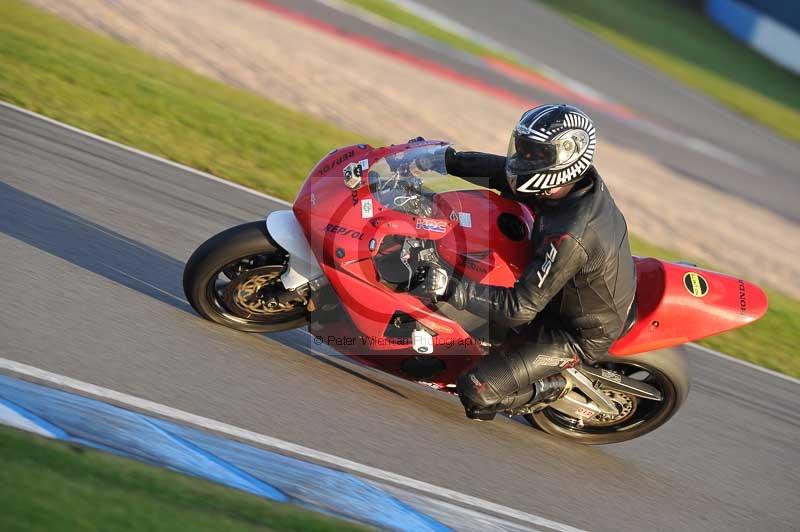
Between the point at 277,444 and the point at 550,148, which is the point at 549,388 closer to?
the point at 550,148

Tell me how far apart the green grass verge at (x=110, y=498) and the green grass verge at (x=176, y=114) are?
507cm

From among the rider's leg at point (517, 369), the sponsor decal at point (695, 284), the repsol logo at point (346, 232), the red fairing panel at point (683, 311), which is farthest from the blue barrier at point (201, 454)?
the sponsor decal at point (695, 284)

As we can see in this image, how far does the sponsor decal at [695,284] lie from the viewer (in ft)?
17.0

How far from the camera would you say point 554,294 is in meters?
4.68

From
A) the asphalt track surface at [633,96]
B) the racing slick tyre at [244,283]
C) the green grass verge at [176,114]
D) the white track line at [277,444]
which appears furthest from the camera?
the asphalt track surface at [633,96]

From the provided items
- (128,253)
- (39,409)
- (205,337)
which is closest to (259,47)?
(128,253)

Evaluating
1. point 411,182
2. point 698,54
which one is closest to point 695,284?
point 411,182

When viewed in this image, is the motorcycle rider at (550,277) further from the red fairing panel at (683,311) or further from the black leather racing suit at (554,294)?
the red fairing panel at (683,311)

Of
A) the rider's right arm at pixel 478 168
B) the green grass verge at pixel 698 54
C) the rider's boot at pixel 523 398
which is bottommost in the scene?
the rider's boot at pixel 523 398

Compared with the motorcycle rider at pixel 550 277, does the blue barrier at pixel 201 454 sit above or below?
below

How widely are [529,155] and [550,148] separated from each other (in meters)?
0.11

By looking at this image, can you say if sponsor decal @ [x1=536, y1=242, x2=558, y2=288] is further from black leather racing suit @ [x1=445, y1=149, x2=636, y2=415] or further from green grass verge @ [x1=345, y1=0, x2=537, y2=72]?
green grass verge @ [x1=345, y1=0, x2=537, y2=72]

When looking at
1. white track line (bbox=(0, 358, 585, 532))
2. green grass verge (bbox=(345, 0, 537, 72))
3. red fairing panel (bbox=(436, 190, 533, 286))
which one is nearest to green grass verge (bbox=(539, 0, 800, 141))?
green grass verge (bbox=(345, 0, 537, 72))

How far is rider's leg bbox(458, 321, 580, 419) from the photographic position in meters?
4.96
